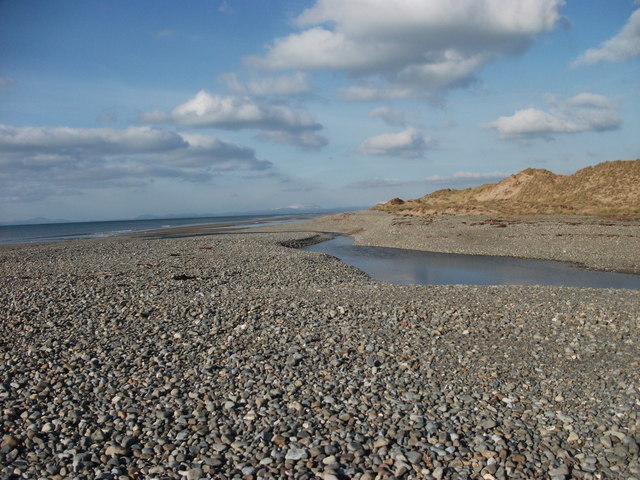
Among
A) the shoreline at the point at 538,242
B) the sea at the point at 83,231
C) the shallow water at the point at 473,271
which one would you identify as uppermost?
the sea at the point at 83,231

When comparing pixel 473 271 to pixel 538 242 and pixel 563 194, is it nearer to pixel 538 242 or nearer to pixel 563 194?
pixel 538 242

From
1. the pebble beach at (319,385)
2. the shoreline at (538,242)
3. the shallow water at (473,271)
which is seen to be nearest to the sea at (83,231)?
the shoreline at (538,242)

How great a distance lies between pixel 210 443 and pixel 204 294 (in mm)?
10652

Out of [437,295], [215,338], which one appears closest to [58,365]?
[215,338]

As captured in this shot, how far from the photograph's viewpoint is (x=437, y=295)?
1678cm

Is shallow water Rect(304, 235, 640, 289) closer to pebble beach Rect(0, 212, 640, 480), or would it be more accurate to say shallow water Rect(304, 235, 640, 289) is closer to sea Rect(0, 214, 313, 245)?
pebble beach Rect(0, 212, 640, 480)

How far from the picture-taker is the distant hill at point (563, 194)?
73438 millimetres

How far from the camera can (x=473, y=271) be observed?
27125mm

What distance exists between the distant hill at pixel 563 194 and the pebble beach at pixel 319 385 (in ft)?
212

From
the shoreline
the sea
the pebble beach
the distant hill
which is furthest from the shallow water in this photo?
the sea

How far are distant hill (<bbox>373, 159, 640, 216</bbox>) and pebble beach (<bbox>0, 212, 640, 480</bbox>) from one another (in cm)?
6453

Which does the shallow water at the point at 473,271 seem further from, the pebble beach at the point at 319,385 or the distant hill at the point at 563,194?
the distant hill at the point at 563,194

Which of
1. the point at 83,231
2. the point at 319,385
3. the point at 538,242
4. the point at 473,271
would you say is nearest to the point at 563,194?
the point at 538,242

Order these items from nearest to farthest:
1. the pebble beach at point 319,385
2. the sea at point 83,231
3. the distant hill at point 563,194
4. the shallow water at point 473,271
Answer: the pebble beach at point 319,385, the shallow water at point 473,271, the sea at point 83,231, the distant hill at point 563,194
